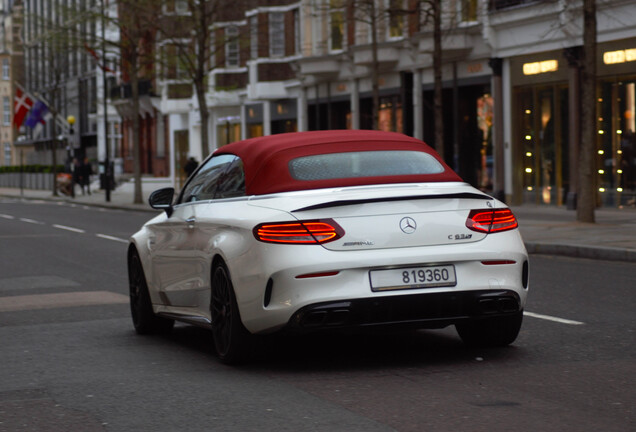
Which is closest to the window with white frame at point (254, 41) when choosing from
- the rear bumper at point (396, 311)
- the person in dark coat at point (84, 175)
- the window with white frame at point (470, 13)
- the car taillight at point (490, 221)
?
the window with white frame at point (470, 13)

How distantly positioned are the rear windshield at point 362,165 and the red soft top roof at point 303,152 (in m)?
0.06

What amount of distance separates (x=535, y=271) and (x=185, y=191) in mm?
7021

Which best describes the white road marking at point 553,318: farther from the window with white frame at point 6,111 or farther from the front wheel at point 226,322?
the window with white frame at point 6,111

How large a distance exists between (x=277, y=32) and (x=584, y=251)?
33973 millimetres

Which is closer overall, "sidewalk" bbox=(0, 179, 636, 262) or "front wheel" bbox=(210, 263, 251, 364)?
"front wheel" bbox=(210, 263, 251, 364)

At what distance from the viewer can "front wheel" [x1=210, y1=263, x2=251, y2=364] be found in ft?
27.4

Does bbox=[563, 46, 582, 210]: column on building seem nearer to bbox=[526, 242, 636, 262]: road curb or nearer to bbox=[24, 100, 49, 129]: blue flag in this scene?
bbox=[526, 242, 636, 262]: road curb

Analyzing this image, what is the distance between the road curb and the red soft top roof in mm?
8982

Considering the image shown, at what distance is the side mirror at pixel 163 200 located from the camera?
1012 centimetres

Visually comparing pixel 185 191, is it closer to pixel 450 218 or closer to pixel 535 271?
pixel 450 218

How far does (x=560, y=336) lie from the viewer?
9617 mm

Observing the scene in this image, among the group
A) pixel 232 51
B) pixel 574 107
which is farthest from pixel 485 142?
pixel 232 51

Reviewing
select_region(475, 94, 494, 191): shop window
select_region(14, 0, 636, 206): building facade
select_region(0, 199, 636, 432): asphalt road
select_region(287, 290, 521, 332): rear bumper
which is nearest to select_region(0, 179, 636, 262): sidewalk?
select_region(14, 0, 636, 206): building facade

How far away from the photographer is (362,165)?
28.9ft
